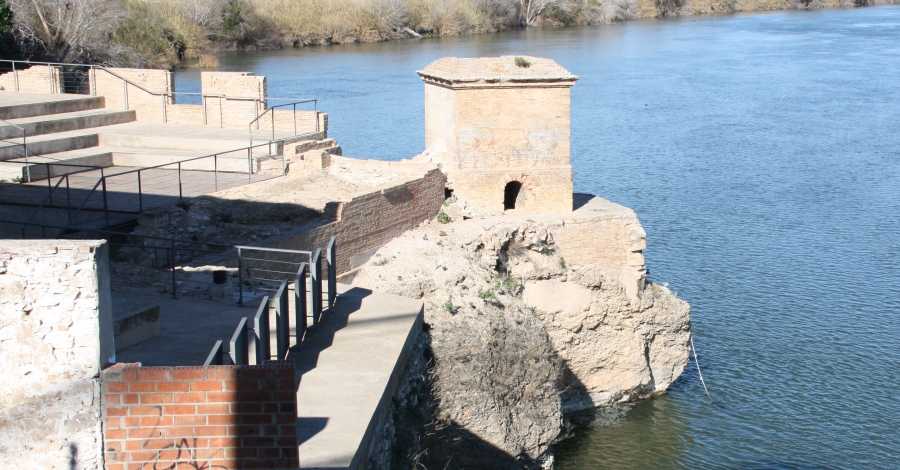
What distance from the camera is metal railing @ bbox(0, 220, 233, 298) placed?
1157 centimetres

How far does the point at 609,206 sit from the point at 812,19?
186 feet

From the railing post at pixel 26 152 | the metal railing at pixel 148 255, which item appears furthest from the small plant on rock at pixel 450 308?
the railing post at pixel 26 152

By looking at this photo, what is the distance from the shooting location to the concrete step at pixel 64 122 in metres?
19.5

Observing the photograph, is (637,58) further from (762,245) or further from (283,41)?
(762,245)

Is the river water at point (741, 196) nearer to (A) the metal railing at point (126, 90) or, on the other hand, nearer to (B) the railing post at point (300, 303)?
(B) the railing post at point (300, 303)

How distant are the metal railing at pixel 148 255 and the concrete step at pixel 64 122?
517 cm

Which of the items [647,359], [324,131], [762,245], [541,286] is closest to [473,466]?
[541,286]

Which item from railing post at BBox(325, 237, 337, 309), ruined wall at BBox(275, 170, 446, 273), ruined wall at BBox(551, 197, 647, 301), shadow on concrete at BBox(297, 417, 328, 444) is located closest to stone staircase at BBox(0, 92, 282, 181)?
ruined wall at BBox(275, 170, 446, 273)

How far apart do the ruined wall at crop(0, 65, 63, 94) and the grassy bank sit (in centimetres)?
631

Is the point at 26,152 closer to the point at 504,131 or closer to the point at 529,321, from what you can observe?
the point at 504,131

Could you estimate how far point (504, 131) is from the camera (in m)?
18.9

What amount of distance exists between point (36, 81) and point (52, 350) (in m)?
19.5

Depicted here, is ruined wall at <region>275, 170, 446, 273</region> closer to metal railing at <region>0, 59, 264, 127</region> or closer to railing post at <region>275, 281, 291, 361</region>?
metal railing at <region>0, 59, 264, 127</region>

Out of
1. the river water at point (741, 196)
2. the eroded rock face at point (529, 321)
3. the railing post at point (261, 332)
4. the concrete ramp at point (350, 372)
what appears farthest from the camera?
the river water at point (741, 196)
